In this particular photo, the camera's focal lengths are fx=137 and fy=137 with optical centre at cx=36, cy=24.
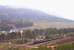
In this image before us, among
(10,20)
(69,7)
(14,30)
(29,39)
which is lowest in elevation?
(29,39)

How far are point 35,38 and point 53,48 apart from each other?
0.71ft

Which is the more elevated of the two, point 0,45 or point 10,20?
point 10,20

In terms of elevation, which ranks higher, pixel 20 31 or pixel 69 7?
pixel 69 7

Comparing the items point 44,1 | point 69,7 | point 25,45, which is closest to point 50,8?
point 44,1

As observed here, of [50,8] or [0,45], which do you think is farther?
[50,8]

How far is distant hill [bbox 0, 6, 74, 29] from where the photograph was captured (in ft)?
4.71

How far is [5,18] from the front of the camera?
1.43 m

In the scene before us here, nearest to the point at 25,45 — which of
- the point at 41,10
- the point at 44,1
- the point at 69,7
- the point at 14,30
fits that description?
the point at 14,30

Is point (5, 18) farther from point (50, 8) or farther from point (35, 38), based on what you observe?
point (50, 8)

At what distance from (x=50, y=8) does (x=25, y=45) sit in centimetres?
48

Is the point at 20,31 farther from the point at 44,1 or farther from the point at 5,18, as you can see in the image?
the point at 44,1

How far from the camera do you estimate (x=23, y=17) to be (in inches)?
57.2

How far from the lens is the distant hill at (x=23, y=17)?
4.71ft

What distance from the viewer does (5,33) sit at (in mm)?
1420
